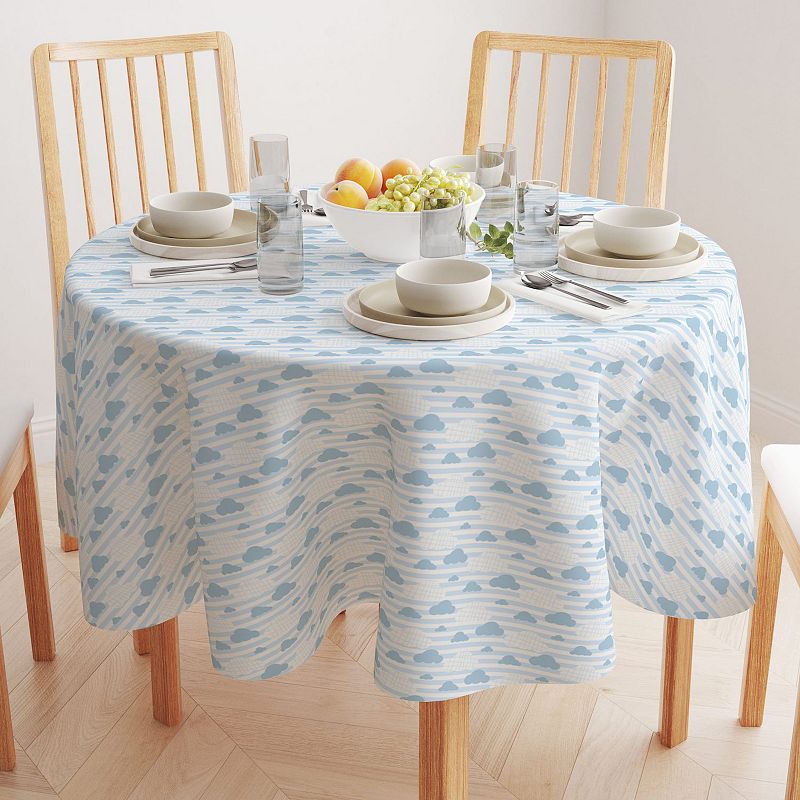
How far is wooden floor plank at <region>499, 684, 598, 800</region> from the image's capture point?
1.71 metres

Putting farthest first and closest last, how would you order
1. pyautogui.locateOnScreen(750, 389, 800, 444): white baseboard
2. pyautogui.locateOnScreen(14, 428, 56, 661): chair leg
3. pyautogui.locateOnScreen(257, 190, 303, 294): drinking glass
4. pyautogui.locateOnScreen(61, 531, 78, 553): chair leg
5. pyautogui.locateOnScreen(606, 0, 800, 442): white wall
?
1. pyautogui.locateOnScreen(750, 389, 800, 444): white baseboard
2. pyautogui.locateOnScreen(606, 0, 800, 442): white wall
3. pyautogui.locateOnScreen(61, 531, 78, 553): chair leg
4. pyautogui.locateOnScreen(14, 428, 56, 661): chair leg
5. pyautogui.locateOnScreen(257, 190, 303, 294): drinking glass

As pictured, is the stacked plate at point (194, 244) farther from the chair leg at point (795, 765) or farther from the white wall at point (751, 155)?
the white wall at point (751, 155)

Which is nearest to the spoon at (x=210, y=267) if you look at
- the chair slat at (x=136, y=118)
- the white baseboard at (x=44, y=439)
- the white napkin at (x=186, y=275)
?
the white napkin at (x=186, y=275)

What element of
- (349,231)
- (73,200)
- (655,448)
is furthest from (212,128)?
(655,448)

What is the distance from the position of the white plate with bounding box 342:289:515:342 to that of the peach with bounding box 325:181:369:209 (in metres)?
0.33

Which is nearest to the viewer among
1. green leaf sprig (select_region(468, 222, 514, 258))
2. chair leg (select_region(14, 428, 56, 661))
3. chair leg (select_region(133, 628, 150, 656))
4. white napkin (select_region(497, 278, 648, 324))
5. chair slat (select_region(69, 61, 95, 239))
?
white napkin (select_region(497, 278, 648, 324))

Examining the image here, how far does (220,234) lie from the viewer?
5.65 feet

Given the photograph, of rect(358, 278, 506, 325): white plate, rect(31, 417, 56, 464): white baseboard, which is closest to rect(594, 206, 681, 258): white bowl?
rect(358, 278, 506, 325): white plate

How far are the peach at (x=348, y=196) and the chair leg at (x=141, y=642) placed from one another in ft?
3.21

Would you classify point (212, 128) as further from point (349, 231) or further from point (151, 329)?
point (151, 329)

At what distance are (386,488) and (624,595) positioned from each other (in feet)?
1.33

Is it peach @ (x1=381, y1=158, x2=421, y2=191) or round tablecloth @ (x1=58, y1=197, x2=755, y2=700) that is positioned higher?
peach @ (x1=381, y1=158, x2=421, y2=191)

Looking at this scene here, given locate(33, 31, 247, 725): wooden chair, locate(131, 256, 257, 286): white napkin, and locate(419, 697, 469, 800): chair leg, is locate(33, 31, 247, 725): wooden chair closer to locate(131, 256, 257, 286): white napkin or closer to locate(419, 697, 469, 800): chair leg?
locate(131, 256, 257, 286): white napkin

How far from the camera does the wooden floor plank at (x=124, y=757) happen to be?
Answer: 1707 millimetres
